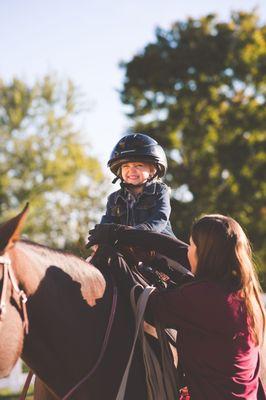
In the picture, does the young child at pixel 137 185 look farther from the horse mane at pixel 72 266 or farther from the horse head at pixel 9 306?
the horse head at pixel 9 306

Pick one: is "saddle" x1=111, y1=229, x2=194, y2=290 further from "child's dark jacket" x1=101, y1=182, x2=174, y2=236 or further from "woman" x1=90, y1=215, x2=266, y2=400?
"child's dark jacket" x1=101, y1=182, x2=174, y2=236

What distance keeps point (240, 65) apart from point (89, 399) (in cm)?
2411

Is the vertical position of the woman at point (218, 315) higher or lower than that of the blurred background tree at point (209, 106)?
lower

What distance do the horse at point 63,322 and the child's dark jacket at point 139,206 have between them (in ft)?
3.32

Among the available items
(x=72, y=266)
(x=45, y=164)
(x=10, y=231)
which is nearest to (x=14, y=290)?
(x=10, y=231)

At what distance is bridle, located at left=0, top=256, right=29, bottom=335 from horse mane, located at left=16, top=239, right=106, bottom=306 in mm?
214

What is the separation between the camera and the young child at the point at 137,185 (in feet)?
13.1

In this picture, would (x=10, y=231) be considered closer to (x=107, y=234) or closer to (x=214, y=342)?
(x=107, y=234)

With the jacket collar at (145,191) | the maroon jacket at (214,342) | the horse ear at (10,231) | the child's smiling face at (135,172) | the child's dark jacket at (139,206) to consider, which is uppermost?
the child's smiling face at (135,172)

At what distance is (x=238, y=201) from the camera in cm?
2262

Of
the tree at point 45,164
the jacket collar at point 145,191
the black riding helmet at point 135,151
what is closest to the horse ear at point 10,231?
the jacket collar at point 145,191

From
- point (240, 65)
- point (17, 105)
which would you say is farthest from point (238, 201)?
point (17, 105)

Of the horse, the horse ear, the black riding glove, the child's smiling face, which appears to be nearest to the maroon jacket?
the horse

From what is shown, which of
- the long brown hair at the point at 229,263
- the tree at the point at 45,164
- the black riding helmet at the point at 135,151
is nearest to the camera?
the long brown hair at the point at 229,263
